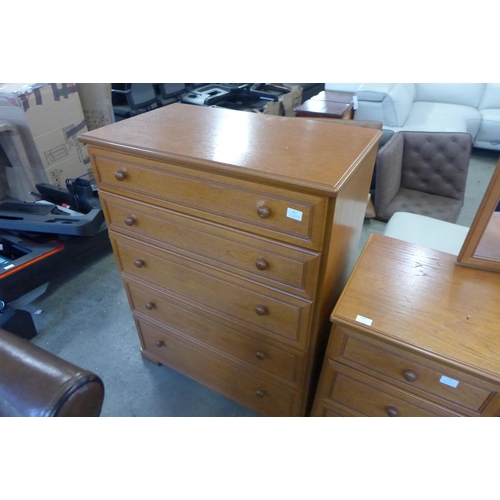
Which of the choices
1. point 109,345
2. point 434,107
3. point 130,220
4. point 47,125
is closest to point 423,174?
point 434,107

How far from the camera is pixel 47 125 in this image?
2.46m

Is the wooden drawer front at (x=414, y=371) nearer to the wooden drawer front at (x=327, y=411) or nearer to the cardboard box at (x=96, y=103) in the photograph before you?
the wooden drawer front at (x=327, y=411)

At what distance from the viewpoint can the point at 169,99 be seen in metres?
3.12

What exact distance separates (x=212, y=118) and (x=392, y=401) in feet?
3.46

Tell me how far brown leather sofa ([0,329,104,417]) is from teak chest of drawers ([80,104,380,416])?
19.6 inches

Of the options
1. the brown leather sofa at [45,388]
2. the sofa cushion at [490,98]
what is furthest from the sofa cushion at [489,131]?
the brown leather sofa at [45,388]

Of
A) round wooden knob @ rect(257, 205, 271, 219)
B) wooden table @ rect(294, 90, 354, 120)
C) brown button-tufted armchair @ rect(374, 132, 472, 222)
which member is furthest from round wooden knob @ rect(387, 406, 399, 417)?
wooden table @ rect(294, 90, 354, 120)

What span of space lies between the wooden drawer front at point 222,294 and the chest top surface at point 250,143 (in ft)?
1.17

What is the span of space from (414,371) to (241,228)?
0.59 meters

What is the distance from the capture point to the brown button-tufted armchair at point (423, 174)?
Result: 2.34m

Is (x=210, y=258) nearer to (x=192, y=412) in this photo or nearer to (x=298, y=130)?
(x=298, y=130)

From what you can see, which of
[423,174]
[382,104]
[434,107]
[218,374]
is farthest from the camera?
[434,107]

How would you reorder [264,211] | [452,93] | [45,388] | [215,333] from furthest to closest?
[452,93]
[215,333]
[264,211]
[45,388]

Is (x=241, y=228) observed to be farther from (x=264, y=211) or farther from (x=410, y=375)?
(x=410, y=375)
